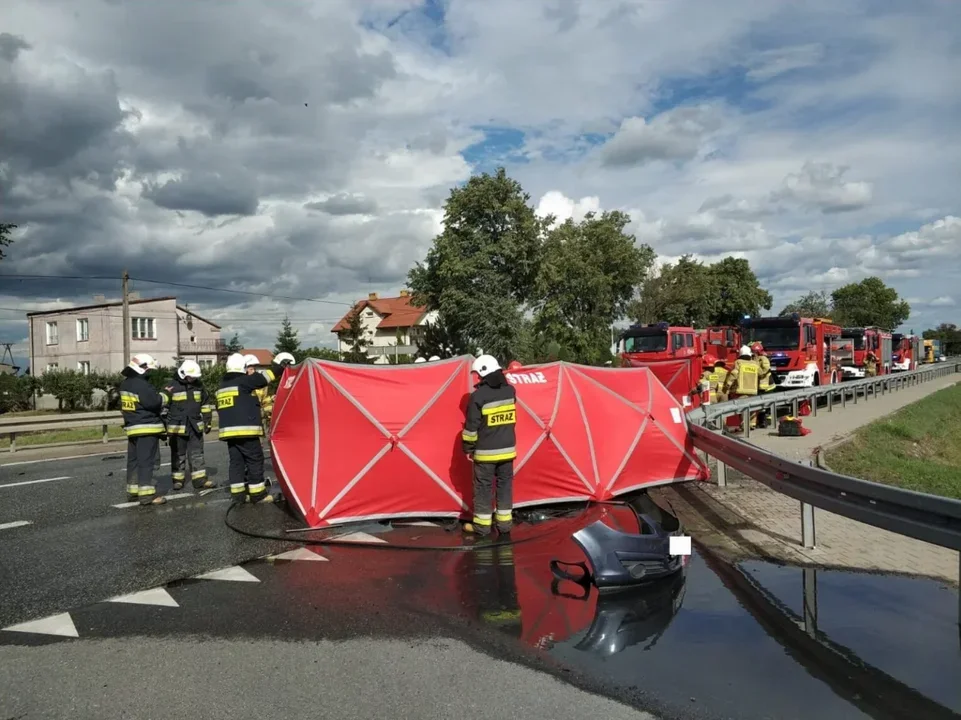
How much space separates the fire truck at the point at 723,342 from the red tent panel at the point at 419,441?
56.8 ft

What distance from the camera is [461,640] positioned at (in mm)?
4418

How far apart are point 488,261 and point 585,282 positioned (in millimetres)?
6186

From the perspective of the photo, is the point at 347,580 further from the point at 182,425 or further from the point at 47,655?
the point at 182,425

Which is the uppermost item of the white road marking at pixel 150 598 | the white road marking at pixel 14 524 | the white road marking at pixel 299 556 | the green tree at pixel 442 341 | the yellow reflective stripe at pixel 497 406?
the green tree at pixel 442 341

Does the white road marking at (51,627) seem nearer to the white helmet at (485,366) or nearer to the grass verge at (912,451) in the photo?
the white helmet at (485,366)

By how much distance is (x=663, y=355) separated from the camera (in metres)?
23.0

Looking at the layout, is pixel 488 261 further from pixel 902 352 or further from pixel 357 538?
pixel 357 538

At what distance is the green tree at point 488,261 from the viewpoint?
4341 cm

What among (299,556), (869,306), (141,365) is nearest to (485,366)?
(299,556)

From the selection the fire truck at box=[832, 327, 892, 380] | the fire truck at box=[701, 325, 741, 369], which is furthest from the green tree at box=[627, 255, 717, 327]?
the fire truck at box=[701, 325, 741, 369]

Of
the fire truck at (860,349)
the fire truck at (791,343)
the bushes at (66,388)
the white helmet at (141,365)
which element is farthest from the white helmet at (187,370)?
the bushes at (66,388)

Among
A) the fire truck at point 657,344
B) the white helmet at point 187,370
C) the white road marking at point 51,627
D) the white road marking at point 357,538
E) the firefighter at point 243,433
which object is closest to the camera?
the white road marking at point 51,627

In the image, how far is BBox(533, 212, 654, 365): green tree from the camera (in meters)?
44.8

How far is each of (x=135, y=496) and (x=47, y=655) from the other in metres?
5.26
